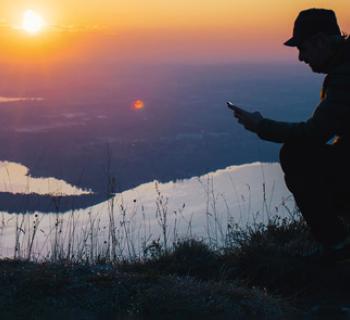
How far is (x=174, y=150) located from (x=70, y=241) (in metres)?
18.5

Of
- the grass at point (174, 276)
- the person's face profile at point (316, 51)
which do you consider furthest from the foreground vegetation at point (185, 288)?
the person's face profile at point (316, 51)

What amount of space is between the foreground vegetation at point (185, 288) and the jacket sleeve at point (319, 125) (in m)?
1.00

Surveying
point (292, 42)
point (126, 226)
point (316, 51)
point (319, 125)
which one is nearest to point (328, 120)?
point (319, 125)

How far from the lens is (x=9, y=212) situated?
7.61 m

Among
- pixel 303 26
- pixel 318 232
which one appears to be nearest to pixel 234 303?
pixel 318 232

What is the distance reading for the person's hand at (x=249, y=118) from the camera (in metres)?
3.97

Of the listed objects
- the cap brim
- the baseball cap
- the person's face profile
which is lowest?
the person's face profile

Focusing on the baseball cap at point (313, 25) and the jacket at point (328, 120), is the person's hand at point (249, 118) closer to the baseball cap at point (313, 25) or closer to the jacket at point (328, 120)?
the jacket at point (328, 120)

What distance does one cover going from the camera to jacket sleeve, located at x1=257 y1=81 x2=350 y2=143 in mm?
3717

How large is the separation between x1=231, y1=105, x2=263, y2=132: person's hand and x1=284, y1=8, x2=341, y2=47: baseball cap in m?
0.50

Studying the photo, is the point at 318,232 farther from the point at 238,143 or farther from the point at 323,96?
the point at 238,143

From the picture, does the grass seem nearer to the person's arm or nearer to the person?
the person

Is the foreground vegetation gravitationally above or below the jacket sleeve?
below

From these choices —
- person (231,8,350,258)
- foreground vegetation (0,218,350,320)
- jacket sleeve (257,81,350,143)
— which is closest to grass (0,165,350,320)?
foreground vegetation (0,218,350,320)
